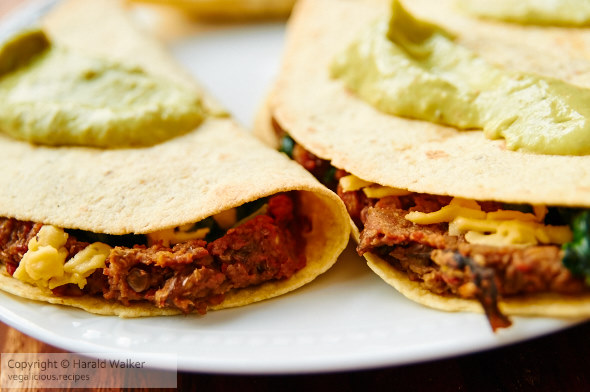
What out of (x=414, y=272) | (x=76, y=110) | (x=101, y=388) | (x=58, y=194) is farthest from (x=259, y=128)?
(x=101, y=388)

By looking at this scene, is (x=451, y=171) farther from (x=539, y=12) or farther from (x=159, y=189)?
(x=539, y=12)

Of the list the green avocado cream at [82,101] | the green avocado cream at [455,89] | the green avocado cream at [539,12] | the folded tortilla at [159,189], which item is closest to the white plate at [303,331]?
the folded tortilla at [159,189]

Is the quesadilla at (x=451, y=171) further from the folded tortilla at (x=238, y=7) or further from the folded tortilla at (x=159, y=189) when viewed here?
the folded tortilla at (x=238, y=7)

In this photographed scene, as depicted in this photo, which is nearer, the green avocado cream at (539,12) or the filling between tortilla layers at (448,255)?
the filling between tortilla layers at (448,255)

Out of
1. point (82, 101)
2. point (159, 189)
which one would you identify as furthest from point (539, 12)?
point (82, 101)

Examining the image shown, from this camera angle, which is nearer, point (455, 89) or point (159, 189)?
point (159, 189)
